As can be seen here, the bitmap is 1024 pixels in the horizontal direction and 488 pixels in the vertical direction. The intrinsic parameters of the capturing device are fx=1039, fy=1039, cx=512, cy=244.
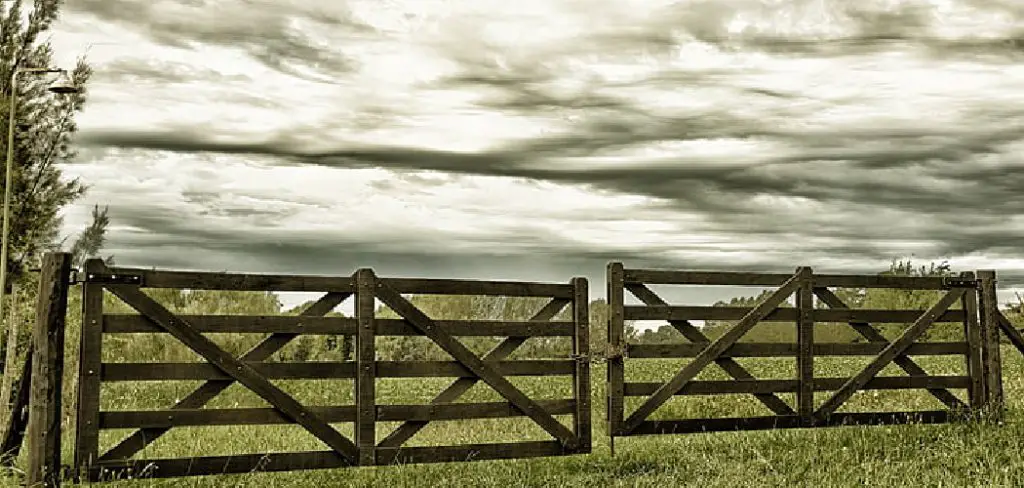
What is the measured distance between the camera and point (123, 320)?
981 cm

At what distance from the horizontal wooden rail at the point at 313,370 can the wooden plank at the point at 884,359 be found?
3880 mm

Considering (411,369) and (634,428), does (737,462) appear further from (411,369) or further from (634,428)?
(411,369)

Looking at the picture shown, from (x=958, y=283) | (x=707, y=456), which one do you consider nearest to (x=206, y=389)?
(x=707, y=456)

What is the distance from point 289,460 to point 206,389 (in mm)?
1092

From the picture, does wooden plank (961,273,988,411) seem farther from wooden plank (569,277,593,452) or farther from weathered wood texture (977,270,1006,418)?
wooden plank (569,277,593,452)

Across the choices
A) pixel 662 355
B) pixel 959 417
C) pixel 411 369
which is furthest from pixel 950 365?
pixel 411 369

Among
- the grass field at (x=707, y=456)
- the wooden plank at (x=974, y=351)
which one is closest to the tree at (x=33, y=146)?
the grass field at (x=707, y=456)

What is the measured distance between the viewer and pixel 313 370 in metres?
10.4

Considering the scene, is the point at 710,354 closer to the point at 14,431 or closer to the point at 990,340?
the point at 990,340

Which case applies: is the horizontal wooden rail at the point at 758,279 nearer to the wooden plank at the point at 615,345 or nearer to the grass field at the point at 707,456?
the wooden plank at the point at 615,345

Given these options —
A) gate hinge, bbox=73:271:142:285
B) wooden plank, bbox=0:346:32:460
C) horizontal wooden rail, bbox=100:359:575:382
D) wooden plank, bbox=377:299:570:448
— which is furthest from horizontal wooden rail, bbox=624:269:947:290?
wooden plank, bbox=0:346:32:460

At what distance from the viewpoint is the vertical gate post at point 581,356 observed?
1176 centimetres

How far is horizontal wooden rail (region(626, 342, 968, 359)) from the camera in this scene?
12.1 m

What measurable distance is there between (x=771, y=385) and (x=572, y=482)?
138 inches
